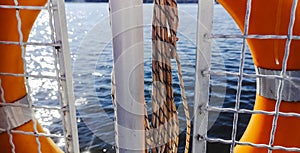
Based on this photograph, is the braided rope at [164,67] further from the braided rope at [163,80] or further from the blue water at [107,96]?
the blue water at [107,96]

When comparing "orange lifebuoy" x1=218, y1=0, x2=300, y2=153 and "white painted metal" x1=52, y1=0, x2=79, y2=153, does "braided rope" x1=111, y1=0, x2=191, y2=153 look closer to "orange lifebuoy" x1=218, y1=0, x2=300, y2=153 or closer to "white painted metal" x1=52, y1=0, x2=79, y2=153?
"white painted metal" x1=52, y1=0, x2=79, y2=153

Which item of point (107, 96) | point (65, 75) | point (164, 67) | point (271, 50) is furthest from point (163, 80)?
point (107, 96)

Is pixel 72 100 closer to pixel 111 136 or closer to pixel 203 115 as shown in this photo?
pixel 203 115

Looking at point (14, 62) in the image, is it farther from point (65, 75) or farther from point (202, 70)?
point (202, 70)

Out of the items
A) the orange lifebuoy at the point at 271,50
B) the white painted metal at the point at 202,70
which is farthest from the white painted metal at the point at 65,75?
the orange lifebuoy at the point at 271,50

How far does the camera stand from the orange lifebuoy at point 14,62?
3.16ft

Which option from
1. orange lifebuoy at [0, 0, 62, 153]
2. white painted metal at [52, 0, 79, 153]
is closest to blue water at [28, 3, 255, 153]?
orange lifebuoy at [0, 0, 62, 153]

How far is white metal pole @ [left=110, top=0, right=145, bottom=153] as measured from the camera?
22.7 inches

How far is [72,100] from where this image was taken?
0.79 m

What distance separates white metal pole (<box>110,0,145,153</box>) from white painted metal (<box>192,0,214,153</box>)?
12cm

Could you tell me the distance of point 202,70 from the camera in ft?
2.14

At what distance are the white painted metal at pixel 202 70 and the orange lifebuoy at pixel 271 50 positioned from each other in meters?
0.31

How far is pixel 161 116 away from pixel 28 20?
25.2 inches

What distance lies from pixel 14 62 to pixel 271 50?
0.86 meters
